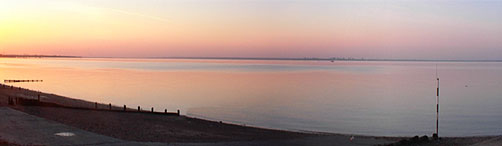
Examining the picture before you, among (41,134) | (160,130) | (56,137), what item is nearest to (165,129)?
(160,130)

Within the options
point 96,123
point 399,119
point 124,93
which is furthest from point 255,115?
point 124,93

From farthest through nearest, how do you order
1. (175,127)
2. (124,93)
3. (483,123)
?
(124,93) < (483,123) < (175,127)

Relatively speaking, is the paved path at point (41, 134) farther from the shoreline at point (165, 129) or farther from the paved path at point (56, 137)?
the shoreline at point (165, 129)

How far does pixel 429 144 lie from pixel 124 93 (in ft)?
164

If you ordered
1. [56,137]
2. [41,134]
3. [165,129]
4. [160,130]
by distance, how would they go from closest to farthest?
[56,137] → [41,134] → [160,130] → [165,129]

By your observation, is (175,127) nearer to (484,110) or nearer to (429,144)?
(429,144)

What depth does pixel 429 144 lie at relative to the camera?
1784 centimetres

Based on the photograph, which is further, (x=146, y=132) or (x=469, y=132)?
(x=469, y=132)

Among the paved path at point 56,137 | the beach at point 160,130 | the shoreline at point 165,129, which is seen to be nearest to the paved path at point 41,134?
the paved path at point 56,137

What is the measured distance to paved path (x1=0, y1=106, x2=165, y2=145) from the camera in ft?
50.0

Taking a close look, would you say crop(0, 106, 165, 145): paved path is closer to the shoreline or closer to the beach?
the beach

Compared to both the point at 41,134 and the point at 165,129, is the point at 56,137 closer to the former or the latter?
the point at 41,134

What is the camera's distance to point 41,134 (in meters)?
16.5

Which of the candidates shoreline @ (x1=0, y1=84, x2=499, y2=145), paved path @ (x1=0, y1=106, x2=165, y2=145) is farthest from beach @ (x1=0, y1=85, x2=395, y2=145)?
paved path @ (x1=0, y1=106, x2=165, y2=145)
